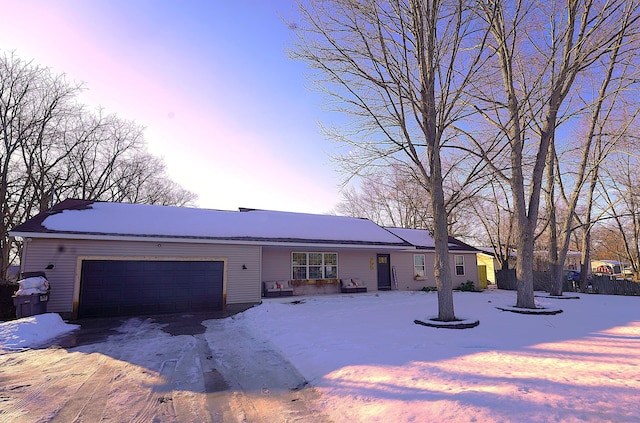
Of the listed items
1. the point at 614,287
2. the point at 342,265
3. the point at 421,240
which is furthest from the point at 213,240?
the point at 614,287

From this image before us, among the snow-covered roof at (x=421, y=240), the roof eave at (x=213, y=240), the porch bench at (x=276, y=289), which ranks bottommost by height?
the porch bench at (x=276, y=289)

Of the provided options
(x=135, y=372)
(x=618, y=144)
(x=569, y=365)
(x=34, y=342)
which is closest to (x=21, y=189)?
(x=34, y=342)

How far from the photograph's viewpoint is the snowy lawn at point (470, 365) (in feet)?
11.9

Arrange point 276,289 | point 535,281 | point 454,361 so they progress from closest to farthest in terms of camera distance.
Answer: point 454,361 → point 276,289 → point 535,281

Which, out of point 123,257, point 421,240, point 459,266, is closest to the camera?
point 123,257

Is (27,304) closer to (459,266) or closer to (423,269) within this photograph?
(423,269)

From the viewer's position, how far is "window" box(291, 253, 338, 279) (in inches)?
654

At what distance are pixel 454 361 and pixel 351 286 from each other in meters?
12.0

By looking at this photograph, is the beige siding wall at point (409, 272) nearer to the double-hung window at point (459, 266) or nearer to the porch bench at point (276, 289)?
the double-hung window at point (459, 266)

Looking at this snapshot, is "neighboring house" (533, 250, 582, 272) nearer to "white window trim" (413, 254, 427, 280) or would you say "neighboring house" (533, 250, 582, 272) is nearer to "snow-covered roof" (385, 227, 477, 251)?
"snow-covered roof" (385, 227, 477, 251)

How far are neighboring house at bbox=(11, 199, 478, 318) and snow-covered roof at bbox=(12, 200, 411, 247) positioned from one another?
4 centimetres

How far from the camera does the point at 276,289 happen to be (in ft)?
50.1

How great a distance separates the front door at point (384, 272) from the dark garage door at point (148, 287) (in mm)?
9433

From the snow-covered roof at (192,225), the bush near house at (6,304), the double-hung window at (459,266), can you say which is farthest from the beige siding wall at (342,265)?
the bush near house at (6,304)
